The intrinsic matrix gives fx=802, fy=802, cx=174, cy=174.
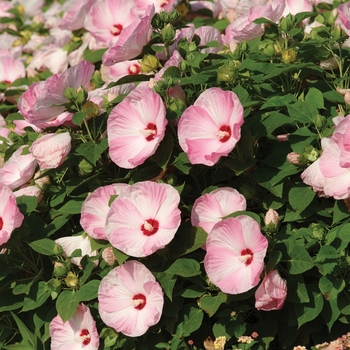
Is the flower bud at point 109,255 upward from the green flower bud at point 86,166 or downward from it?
downward

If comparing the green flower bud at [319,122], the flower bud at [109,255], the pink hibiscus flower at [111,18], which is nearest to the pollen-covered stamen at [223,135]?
the green flower bud at [319,122]

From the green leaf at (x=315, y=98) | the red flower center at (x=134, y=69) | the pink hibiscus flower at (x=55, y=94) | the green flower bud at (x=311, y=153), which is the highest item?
the pink hibiscus flower at (x=55, y=94)

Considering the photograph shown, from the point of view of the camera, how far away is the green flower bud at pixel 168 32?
2611mm

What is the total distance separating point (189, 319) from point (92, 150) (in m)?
0.60

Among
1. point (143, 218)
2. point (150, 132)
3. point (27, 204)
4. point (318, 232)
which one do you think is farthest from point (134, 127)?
point (318, 232)

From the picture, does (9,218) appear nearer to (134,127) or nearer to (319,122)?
(134,127)

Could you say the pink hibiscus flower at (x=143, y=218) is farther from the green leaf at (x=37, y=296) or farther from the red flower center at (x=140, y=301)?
the green leaf at (x=37, y=296)

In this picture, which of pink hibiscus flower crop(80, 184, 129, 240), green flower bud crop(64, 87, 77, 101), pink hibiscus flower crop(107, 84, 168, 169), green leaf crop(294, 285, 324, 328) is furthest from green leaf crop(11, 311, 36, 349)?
green leaf crop(294, 285, 324, 328)

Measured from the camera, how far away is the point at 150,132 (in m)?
2.42

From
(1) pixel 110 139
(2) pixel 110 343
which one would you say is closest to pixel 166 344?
(2) pixel 110 343

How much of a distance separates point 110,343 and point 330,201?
811 mm

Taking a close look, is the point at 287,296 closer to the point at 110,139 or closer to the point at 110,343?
the point at 110,343

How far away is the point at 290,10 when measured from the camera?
122 inches

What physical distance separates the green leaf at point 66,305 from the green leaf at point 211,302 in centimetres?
38
